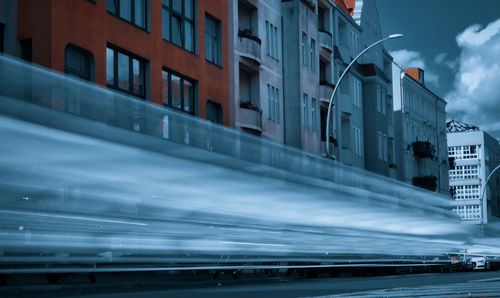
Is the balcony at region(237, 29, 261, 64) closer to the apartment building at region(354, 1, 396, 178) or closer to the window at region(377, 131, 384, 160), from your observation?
the apartment building at region(354, 1, 396, 178)

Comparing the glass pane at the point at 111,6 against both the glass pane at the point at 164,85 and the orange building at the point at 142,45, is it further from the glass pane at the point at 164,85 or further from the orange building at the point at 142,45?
the glass pane at the point at 164,85

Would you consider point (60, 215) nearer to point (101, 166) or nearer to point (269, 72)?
point (101, 166)

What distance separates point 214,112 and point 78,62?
9777 millimetres

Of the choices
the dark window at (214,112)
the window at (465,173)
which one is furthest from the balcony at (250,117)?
the window at (465,173)

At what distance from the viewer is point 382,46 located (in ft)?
212

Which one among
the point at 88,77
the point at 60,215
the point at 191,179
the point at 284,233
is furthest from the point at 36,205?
the point at 88,77

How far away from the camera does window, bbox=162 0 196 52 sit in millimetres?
29461

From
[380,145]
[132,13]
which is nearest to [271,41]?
[132,13]

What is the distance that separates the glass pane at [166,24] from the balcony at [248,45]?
5.71m

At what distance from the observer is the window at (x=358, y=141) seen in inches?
2051

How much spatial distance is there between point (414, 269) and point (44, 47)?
16.1 meters

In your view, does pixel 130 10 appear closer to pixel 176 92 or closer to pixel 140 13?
pixel 140 13

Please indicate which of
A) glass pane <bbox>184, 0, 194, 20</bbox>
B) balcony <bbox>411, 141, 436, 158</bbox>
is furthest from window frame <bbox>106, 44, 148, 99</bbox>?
balcony <bbox>411, 141, 436, 158</bbox>

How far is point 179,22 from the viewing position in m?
30.4
